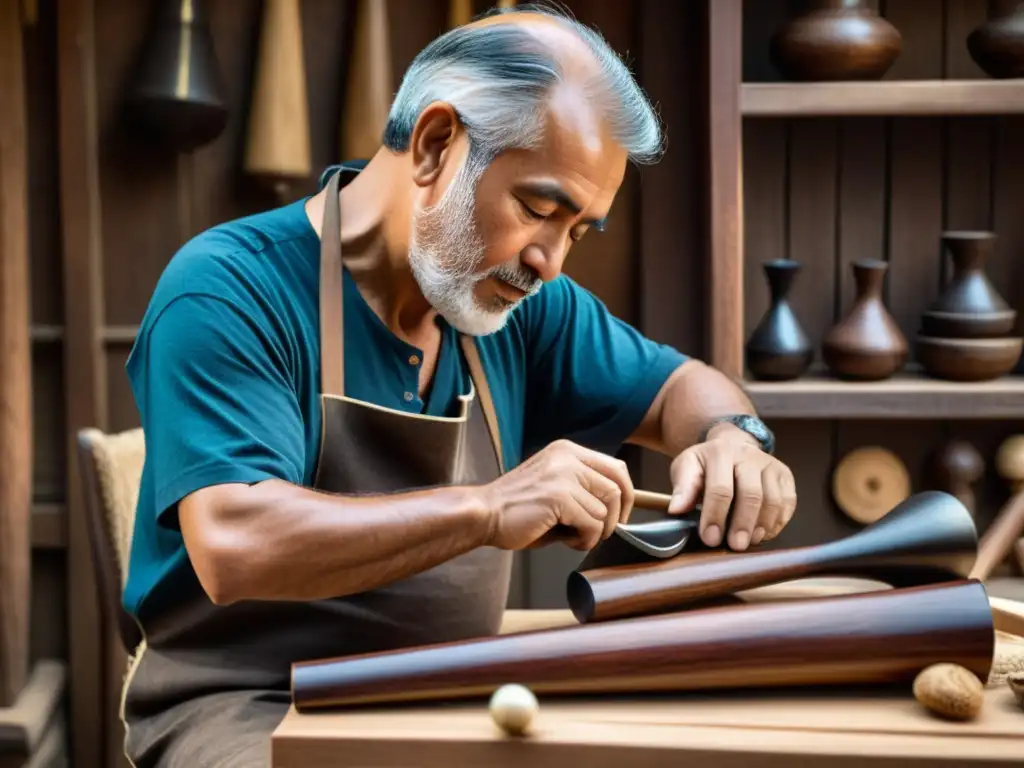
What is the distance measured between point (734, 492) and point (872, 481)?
154 cm

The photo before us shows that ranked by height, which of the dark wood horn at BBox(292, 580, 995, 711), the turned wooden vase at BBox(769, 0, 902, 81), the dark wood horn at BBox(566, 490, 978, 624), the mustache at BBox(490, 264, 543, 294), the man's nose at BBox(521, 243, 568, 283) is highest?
the turned wooden vase at BBox(769, 0, 902, 81)

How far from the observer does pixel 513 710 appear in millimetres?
1153

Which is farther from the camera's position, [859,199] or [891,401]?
[859,199]

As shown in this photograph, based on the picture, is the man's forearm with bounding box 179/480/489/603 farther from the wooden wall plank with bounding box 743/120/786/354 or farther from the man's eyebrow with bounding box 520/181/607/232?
the wooden wall plank with bounding box 743/120/786/354

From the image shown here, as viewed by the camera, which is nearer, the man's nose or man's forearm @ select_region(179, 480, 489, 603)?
man's forearm @ select_region(179, 480, 489, 603)

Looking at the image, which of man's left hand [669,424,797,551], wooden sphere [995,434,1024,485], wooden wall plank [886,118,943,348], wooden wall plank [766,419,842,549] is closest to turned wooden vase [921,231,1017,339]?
wooden wall plank [886,118,943,348]

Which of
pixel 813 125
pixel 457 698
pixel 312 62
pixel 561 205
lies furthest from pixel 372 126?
pixel 457 698

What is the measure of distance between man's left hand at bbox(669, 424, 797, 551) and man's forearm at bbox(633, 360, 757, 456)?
0.86ft

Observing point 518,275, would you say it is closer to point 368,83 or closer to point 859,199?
point 368,83

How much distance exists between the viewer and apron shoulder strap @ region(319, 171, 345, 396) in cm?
170

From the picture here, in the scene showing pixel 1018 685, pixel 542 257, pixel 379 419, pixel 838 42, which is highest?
pixel 838 42

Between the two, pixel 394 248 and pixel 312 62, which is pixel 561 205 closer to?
pixel 394 248

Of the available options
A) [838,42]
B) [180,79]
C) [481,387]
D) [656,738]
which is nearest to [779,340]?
[838,42]

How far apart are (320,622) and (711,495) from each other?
0.55m
